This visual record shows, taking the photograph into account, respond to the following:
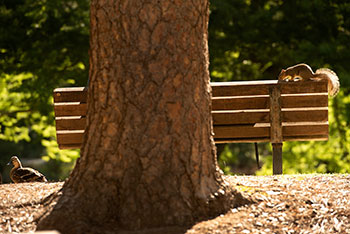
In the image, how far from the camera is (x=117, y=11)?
4.79m

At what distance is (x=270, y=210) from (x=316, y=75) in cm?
373

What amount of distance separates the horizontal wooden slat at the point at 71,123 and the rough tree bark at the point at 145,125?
2.94 meters

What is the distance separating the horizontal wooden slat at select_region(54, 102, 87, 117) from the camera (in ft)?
25.5

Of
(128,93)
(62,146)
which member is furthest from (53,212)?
(62,146)

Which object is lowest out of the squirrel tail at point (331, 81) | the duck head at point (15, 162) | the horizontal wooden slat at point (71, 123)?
the duck head at point (15, 162)

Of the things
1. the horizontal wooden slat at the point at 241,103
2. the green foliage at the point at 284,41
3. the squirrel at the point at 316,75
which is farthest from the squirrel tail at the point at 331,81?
the green foliage at the point at 284,41

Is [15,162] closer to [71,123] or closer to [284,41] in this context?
[71,123]

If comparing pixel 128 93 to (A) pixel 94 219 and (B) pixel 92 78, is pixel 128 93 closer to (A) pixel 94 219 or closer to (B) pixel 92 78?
(B) pixel 92 78

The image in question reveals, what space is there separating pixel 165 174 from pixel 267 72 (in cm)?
1004

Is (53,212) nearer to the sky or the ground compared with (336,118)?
nearer to the ground

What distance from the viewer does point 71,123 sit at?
7.76m

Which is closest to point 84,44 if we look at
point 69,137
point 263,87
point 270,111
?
point 69,137

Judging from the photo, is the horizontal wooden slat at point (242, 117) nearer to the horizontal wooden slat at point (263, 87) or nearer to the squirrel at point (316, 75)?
the horizontal wooden slat at point (263, 87)

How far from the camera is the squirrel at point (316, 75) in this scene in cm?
784
